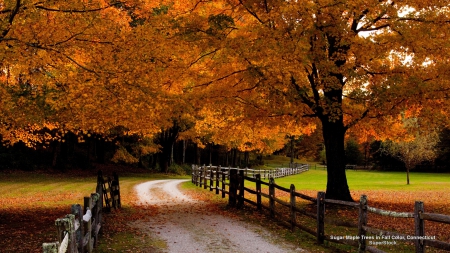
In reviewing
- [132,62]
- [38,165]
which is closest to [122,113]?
[132,62]

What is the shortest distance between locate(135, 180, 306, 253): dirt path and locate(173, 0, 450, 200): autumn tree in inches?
175

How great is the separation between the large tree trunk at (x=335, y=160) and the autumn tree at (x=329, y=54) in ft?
4.23

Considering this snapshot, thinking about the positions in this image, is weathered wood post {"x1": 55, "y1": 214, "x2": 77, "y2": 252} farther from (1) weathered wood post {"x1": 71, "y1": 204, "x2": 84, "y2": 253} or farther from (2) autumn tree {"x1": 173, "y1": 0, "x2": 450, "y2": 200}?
(2) autumn tree {"x1": 173, "y1": 0, "x2": 450, "y2": 200}

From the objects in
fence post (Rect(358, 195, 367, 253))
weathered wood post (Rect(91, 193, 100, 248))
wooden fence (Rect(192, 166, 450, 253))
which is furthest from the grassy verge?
fence post (Rect(358, 195, 367, 253))

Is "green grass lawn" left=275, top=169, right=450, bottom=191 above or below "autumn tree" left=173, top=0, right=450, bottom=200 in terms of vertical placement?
below

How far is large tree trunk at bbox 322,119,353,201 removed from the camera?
1688cm

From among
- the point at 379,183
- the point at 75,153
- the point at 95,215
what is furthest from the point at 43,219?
the point at 75,153

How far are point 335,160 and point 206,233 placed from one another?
7728 millimetres

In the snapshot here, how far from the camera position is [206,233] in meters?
11.5

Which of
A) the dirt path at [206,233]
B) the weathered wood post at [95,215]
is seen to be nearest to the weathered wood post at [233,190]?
the dirt path at [206,233]

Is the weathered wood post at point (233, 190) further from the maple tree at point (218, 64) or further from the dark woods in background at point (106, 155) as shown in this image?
the dark woods in background at point (106, 155)

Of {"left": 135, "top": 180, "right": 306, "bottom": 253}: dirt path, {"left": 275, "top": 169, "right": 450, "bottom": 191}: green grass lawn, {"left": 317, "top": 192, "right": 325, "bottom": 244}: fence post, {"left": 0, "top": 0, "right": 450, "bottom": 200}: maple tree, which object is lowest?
{"left": 275, "top": 169, "right": 450, "bottom": 191}: green grass lawn

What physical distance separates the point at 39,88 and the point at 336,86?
9.80m

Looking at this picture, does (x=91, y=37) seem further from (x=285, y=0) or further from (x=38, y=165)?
(x=38, y=165)
